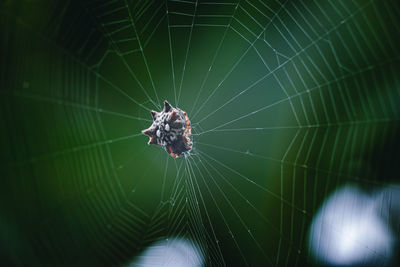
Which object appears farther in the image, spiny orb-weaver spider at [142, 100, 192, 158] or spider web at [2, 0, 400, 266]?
spiny orb-weaver spider at [142, 100, 192, 158]

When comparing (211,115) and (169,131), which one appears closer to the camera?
(169,131)

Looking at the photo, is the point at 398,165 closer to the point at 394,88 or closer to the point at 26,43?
the point at 394,88

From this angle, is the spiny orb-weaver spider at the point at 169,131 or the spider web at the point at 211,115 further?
the spiny orb-weaver spider at the point at 169,131

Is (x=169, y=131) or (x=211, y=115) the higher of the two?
(x=211, y=115)
